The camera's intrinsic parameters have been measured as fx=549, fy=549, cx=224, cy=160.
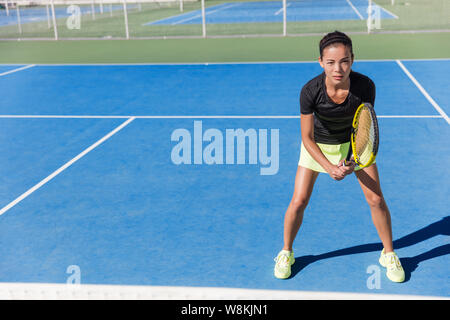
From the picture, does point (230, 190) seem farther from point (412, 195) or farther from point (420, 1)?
point (420, 1)

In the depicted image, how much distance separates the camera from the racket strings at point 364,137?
3518 mm

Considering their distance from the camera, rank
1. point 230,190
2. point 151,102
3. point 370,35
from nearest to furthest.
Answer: point 230,190 → point 151,102 → point 370,35

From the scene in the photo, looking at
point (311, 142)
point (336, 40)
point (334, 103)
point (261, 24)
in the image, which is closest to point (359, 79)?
point (334, 103)

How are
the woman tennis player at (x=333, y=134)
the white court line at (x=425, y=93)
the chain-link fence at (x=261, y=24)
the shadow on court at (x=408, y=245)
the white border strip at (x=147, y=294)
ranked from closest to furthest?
the white border strip at (x=147, y=294)
the woman tennis player at (x=333, y=134)
the shadow on court at (x=408, y=245)
the white court line at (x=425, y=93)
the chain-link fence at (x=261, y=24)

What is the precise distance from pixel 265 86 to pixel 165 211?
593 centimetres

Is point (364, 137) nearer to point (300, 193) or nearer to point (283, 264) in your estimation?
point (300, 193)

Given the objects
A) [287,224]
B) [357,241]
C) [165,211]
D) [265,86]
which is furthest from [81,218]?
[265,86]

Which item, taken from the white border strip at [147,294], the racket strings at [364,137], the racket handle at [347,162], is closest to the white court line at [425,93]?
the racket handle at [347,162]

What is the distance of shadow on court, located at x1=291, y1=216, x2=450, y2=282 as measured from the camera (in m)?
4.23

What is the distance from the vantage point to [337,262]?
4.29 m

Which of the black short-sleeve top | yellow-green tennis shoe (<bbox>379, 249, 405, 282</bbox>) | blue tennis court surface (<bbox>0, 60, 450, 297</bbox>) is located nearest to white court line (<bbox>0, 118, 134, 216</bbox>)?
blue tennis court surface (<bbox>0, 60, 450, 297</bbox>)

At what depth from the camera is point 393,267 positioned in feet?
13.1

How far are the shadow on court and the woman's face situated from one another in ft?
5.00

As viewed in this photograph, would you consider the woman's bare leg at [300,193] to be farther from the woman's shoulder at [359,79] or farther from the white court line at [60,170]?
the white court line at [60,170]
